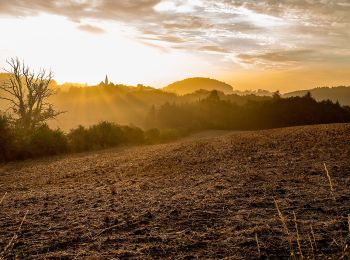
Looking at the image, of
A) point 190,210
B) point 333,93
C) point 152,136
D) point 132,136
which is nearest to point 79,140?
point 132,136

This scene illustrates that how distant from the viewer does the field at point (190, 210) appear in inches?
187

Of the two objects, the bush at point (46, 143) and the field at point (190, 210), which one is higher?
the bush at point (46, 143)

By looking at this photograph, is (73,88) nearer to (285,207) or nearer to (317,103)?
(317,103)

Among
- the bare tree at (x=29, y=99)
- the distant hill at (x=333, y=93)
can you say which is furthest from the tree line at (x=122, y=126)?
the distant hill at (x=333, y=93)

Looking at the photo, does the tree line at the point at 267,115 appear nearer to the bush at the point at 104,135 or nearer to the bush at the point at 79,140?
the bush at the point at 104,135

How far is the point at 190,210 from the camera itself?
6641 mm

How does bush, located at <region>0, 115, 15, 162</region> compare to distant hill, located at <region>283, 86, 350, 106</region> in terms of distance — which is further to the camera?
distant hill, located at <region>283, 86, 350, 106</region>

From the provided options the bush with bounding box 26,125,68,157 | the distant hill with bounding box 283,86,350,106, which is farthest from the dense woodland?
the distant hill with bounding box 283,86,350,106

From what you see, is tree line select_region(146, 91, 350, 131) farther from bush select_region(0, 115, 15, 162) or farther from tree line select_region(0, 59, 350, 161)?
bush select_region(0, 115, 15, 162)

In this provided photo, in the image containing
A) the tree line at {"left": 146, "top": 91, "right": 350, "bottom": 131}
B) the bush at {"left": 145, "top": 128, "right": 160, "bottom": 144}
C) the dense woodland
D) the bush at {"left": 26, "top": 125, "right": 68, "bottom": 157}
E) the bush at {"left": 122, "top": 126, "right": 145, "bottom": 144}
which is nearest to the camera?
the bush at {"left": 26, "top": 125, "right": 68, "bottom": 157}

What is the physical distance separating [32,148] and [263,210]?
18.4 metres

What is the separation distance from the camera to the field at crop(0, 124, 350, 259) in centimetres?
474

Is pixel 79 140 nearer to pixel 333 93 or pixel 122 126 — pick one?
pixel 122 126

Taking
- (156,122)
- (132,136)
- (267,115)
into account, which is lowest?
(132,136)
